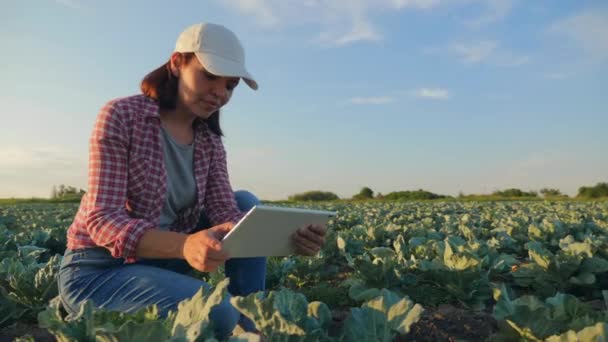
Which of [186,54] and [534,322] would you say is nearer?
[534,322]

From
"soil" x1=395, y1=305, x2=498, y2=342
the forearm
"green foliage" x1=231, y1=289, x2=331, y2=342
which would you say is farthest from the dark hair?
"soil" x1=395, y1=305, x2=498, y2=342

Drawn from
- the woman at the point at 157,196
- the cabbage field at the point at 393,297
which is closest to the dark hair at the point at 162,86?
the woman at the point at 157,196

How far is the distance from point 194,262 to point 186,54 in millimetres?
1111

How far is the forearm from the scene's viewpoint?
2.52 metres

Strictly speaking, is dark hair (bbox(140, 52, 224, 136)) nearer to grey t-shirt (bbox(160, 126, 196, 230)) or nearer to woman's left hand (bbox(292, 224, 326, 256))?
grey t-shirt (bbox(160, 126, 196, 230))

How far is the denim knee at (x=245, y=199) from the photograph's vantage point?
3.72 m

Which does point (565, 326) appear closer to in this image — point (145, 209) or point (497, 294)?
point (497, 294)

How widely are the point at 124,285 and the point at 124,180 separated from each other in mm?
520

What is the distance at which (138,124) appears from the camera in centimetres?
292

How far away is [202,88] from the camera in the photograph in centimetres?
279

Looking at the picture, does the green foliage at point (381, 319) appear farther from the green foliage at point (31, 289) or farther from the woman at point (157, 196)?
the green foliage at point (31, 289)

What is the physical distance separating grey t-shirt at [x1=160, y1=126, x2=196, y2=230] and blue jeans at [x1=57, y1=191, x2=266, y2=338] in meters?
0.29

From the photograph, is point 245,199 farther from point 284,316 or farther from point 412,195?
point 412,195

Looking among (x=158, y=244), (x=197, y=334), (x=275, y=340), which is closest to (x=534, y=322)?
(x=275, y=340)
